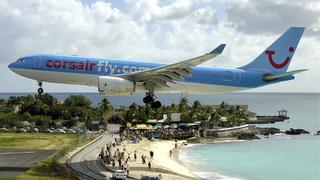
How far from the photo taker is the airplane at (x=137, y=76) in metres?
42.0

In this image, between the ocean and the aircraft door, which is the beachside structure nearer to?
the ocean

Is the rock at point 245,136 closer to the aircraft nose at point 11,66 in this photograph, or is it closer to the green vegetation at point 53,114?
the green vegetation at point 53,114

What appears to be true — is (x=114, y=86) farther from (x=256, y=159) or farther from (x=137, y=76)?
(x=256, y=159)

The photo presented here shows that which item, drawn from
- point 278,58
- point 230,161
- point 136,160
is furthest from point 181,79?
point 230,161

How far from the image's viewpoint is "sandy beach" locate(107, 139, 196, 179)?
67.9 m

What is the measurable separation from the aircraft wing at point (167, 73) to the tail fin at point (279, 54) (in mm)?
9266

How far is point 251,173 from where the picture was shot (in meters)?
95.2

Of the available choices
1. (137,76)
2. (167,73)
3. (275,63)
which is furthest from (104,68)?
(275,63)

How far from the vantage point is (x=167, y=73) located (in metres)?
42.0

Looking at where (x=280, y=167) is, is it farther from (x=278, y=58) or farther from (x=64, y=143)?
(x=278, y=58)

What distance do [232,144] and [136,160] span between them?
2329 inches

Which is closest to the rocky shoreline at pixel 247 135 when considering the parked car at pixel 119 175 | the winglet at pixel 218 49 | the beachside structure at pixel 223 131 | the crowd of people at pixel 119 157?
the beachside structure at pixel 223 131

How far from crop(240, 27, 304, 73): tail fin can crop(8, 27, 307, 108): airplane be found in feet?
4.45

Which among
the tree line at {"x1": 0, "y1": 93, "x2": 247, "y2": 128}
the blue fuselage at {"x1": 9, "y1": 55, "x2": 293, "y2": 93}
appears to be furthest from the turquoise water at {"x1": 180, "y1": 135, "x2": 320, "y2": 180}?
the blue fuselage at {"x1": 9, "y1": 55, "x2": 293, "y2": 93}
